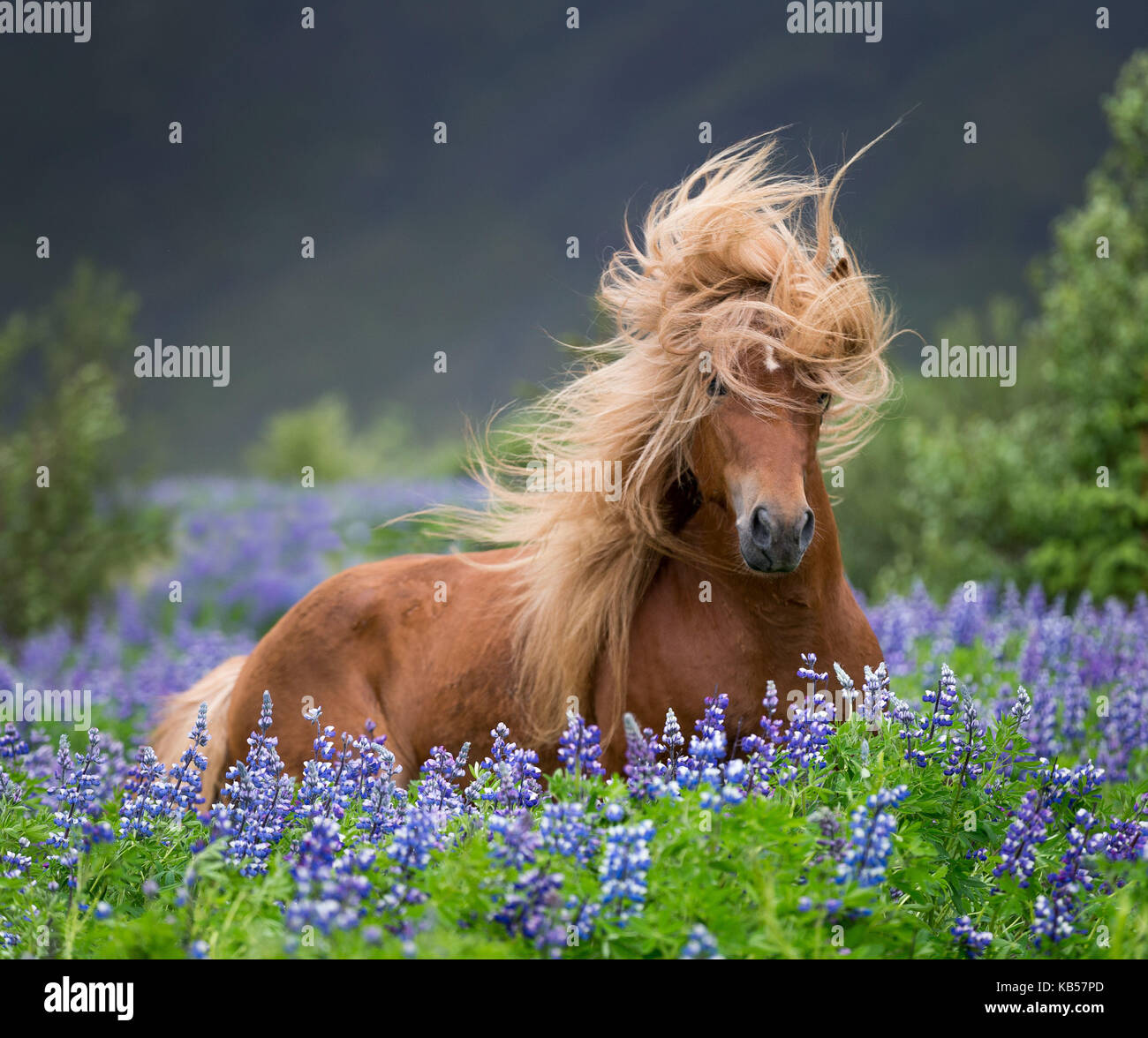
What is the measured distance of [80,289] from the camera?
13.3m

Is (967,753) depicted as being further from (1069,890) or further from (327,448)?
(327,448)

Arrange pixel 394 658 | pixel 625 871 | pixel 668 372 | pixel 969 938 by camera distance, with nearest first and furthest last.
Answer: pixel 625 871
pixel 969 938
pixel 668 372
pixel 394 658

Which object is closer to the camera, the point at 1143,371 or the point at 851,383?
the point at 851,383

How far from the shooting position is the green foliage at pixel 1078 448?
12320 millimetres

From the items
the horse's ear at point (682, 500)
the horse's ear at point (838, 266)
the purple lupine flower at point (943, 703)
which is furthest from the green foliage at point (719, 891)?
the horse's ear at point (838, 266)

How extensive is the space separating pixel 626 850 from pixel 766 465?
1341mm

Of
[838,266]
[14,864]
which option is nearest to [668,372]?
[838,266]

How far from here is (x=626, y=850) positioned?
7.14 ft

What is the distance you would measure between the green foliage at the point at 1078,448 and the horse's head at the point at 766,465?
990cm

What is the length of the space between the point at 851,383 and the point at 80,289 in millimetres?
12057

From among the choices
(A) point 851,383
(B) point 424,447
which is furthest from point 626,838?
(B) point 424,447

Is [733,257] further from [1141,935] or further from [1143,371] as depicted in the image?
[1143,371]

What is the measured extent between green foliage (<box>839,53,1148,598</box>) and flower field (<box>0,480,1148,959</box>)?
950cm
